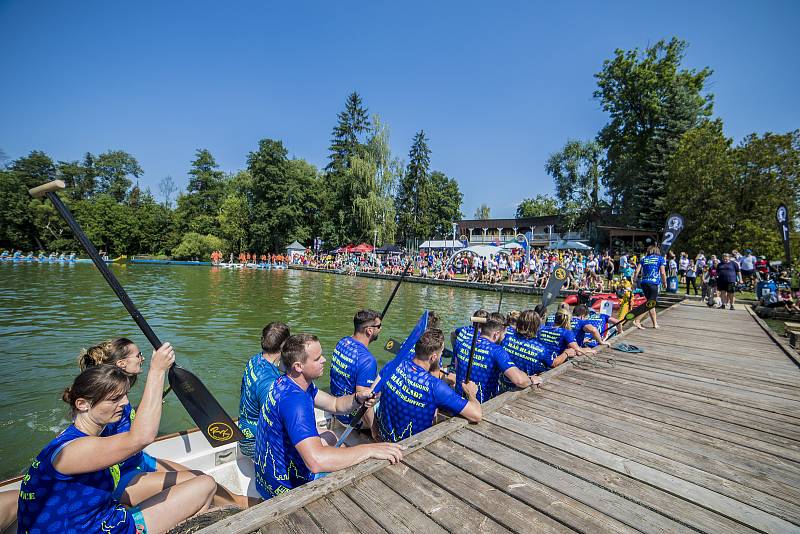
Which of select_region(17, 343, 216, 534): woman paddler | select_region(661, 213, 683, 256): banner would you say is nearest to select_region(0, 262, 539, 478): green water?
select_region(17, 343, 216, 534): woman paddler

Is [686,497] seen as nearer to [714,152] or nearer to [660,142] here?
[714,152]

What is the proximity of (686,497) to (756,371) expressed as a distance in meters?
4.13

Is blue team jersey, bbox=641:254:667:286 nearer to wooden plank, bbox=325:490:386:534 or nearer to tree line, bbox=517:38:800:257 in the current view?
wooden plank, bbox=325:490:386:534

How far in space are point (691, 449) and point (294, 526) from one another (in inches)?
114

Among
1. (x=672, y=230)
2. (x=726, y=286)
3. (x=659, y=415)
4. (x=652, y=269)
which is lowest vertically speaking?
(x=659, y=415)

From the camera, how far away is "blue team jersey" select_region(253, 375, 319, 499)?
215 cm

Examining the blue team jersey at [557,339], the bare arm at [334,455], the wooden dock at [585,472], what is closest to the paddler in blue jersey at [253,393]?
the bare arm at [334,455]

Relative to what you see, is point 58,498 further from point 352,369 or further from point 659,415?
point 659,415

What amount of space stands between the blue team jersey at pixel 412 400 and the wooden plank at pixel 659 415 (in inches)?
63.9

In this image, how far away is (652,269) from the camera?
7879mm

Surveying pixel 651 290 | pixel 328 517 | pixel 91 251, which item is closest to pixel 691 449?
pixel 328 517

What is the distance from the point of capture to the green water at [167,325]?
5.29 meters

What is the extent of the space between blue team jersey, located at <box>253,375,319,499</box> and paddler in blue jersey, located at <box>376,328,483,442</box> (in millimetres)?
812

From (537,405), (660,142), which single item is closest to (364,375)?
(537,405)
